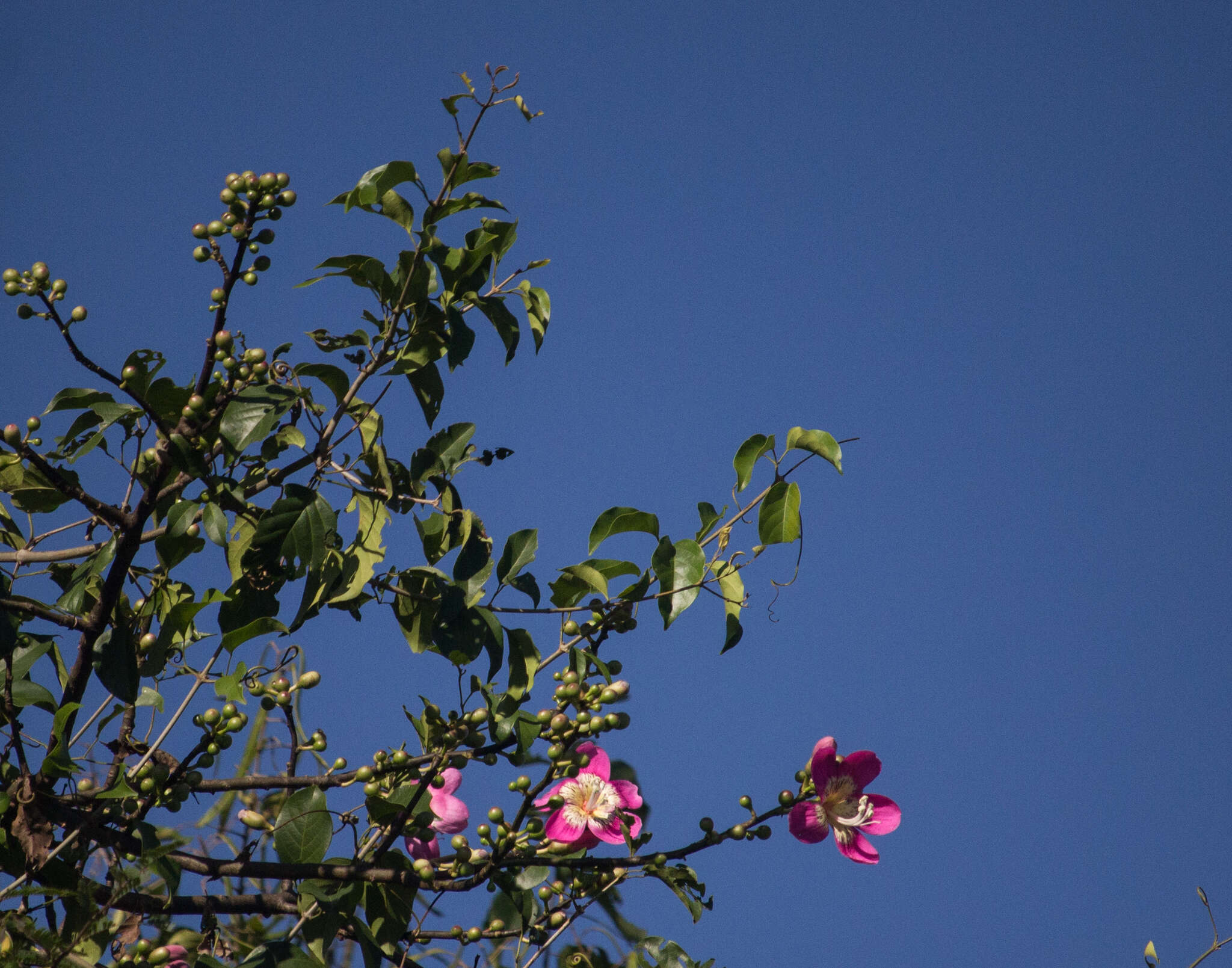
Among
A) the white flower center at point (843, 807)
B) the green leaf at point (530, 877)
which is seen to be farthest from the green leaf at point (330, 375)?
the white flower center at point (843, 807)

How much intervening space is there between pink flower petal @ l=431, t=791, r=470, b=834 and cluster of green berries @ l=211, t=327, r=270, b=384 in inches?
31.3

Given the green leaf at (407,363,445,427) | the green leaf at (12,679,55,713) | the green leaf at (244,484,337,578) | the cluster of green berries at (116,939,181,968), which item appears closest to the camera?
the cluster of green berries at (116,939,181,968)

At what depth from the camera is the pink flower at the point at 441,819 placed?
187cm

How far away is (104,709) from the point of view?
6.06ft

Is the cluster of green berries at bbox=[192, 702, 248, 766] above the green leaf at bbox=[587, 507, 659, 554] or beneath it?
beneath

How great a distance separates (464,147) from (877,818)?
1.37 meters

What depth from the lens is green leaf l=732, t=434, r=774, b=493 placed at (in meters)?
1.80

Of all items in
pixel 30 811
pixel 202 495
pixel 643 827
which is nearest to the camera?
pixel 30 811

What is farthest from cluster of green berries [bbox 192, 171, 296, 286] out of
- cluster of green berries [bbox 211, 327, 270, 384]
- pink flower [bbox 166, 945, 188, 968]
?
pink flower [bbox 166, 945, 188, 968]

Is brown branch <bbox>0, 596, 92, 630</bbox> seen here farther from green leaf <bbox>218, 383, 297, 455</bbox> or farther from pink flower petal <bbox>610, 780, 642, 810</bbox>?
pink flower petal <bbox>610, 780, 642, 810</bbox>

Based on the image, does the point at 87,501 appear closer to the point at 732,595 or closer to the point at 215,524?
the point at 215,524

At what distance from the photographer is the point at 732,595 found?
1.80 meters

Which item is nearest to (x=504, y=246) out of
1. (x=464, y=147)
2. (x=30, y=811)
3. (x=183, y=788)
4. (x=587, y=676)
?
(x=464, y=147)

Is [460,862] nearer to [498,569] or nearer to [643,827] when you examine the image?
[643,827]
